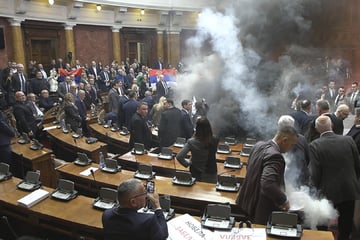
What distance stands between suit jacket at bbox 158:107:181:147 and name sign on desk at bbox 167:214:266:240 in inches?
148

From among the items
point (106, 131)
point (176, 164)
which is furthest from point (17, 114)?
point (176, 164)

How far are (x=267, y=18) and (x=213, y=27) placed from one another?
217 centimetres

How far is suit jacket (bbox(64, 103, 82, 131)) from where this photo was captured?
31.1 ft

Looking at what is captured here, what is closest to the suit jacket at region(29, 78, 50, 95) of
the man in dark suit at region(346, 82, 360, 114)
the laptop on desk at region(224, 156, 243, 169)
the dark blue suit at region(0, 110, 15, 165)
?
the dark blue suit at region(0, 110, 15, 165)

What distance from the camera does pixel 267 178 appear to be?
3402 millimetres

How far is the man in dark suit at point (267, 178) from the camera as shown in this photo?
3.41 metres

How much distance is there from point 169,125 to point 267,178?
4.22m

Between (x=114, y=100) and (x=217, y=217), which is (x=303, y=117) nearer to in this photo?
(x=217, y=217)

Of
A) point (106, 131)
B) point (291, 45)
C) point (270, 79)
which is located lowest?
point (106, 131)

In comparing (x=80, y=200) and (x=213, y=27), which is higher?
(x=213, y=27)

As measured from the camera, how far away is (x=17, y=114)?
29.0ft

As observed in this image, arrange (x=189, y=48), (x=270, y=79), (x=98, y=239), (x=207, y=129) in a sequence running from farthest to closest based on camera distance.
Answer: (x=189, y=48), (x=270, y=79), (x=207, y=129), (x=98, y=239)

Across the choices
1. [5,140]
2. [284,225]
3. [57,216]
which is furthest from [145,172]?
[5,140]

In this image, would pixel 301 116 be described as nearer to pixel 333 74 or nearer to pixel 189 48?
pixel 333 74
